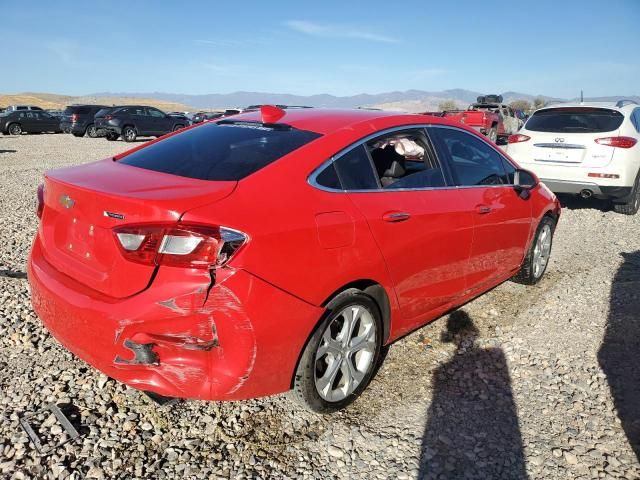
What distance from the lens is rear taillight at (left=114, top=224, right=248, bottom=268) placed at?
6.51 ft

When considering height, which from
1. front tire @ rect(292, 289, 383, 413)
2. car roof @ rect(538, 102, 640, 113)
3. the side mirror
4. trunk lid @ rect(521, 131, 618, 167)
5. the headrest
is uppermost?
car roof @ rect(538, 102, 640, 113)

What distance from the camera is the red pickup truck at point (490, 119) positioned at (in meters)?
19.4

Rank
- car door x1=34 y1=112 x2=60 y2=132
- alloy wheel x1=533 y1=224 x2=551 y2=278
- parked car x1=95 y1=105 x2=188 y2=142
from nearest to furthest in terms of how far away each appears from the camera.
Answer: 1. alloy wheel x1=533 y1=224 x2=551 y2=278
2. parked car x1=95 y1=105 x2=188 y2=142
3. car door x1=34 y1=112 x2=60 y2=132

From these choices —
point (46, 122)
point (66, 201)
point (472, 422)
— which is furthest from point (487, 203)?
point (46, 122)

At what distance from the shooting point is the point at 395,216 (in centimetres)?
272

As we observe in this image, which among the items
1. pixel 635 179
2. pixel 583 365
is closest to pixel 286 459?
pixel 583 365

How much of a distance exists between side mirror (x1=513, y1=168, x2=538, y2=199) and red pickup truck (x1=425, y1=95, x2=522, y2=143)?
13659 millimetres

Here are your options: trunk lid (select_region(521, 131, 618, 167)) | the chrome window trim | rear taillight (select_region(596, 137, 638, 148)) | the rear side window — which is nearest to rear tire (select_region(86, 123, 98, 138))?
trunk lid (select_region(521, 131, 618, 167))

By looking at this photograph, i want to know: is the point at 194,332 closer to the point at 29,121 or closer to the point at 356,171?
the point at 356,171

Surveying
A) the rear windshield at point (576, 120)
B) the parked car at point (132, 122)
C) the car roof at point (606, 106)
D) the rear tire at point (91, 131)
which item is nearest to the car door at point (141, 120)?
the parked car at point (132, 122)

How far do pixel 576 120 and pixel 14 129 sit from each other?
29.0 m

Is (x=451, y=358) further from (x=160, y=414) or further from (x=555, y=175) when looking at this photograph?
(x=555, y=175)

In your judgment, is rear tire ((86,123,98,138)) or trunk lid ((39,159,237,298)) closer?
trunk lid ((39,159,237,298))

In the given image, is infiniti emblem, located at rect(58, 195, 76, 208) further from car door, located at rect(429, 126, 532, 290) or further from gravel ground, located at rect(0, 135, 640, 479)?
car door, located at rect(429, 126, 532, 290)
